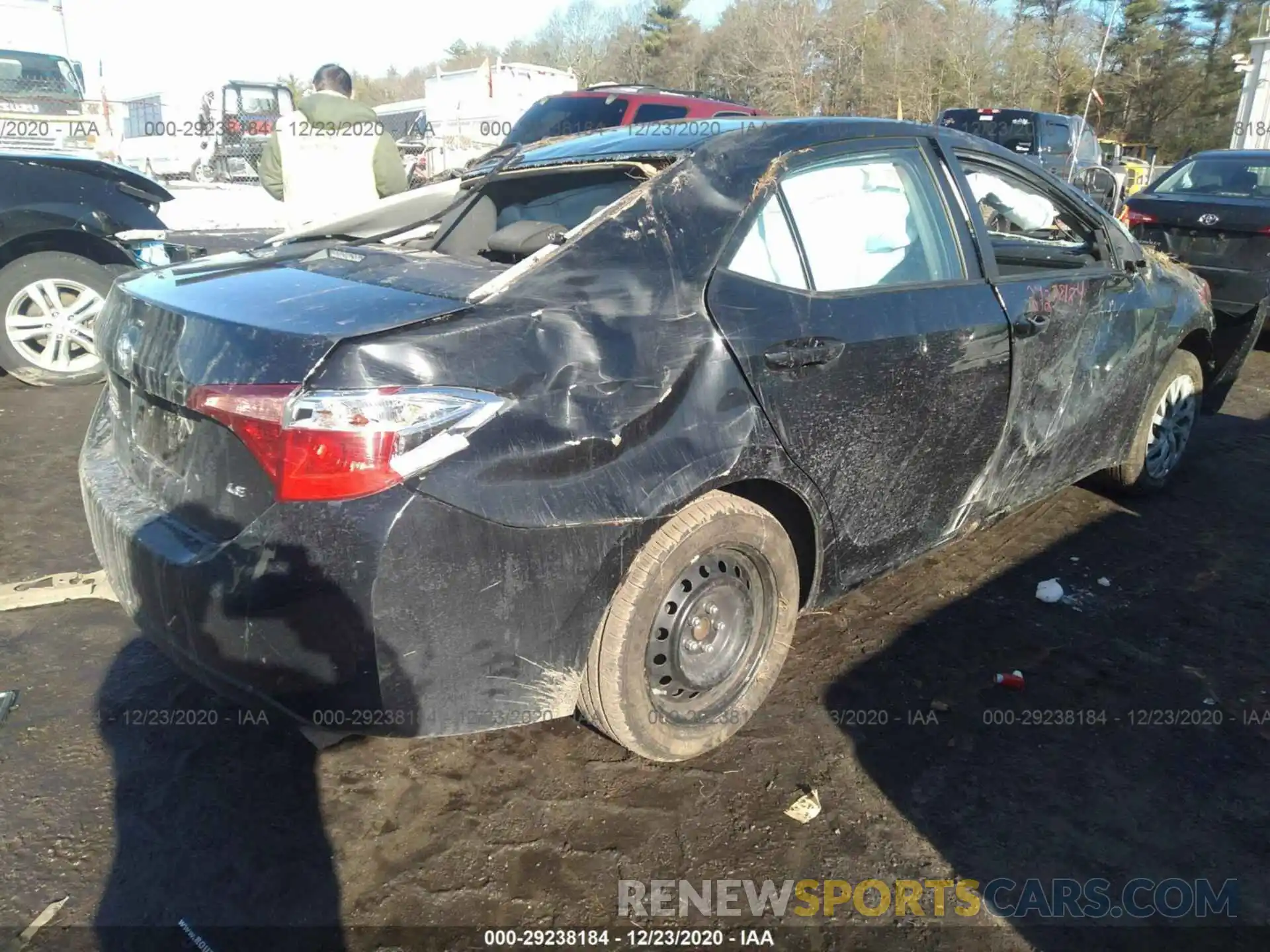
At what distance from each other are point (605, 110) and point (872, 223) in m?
6.90

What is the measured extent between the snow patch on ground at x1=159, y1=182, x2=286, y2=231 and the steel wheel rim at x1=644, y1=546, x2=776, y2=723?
18.0 ft

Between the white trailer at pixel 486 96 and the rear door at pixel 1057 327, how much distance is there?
1391 cm

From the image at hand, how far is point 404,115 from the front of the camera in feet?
84.3

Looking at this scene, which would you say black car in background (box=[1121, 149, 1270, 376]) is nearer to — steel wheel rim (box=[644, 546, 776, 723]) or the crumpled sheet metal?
steel wheel rim (box=[644, 546, 776, 723])

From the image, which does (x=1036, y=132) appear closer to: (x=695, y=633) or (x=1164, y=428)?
(x=1164, y=428)

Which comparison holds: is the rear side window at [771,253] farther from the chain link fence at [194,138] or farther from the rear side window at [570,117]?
the chain link fence at [194,138]

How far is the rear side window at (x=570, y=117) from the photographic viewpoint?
29.7ft

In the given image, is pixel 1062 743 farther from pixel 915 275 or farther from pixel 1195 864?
pixel 915 275

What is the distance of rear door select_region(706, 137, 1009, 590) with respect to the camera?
253 cm

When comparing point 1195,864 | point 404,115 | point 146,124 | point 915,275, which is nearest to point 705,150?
point 915,275

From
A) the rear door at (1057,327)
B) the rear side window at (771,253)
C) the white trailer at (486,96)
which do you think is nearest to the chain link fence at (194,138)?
the white trailer at (486,96)

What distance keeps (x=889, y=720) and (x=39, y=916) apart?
232 centimetres

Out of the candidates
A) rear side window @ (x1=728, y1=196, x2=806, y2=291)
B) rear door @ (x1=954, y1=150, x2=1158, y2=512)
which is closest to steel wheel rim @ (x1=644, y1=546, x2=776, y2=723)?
rear side window @ (x1=728, y1=196, x2=806, y2=291)

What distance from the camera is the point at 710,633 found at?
264cm
